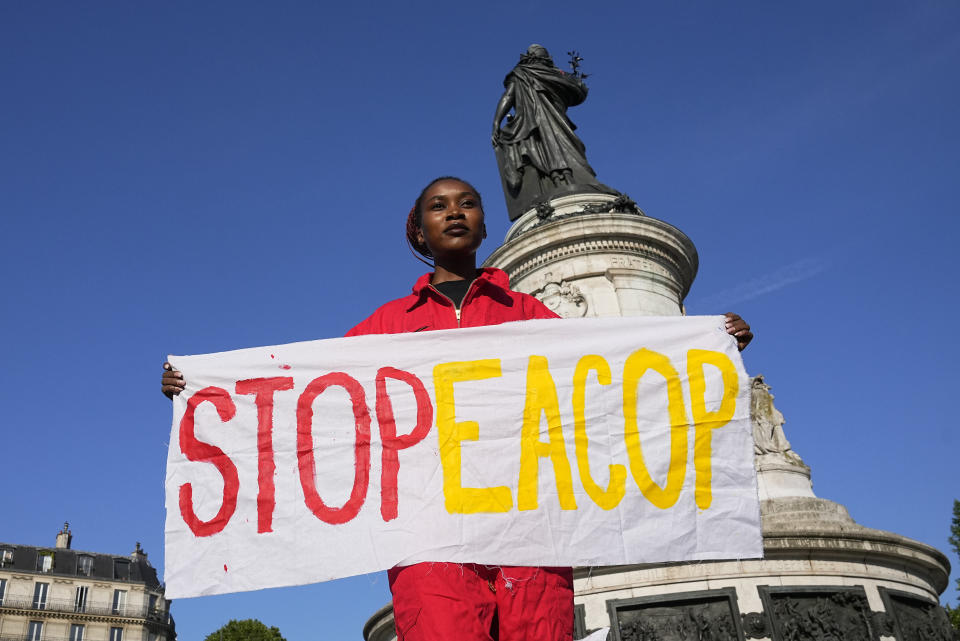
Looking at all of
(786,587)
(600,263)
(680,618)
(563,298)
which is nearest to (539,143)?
(600,263)

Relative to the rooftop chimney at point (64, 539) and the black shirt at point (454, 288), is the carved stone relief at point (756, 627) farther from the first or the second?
the rooftop chimney at point (64, 539)

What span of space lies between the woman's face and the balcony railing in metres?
51.3

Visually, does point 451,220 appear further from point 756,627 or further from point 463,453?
point 756,627

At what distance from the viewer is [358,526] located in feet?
13.0

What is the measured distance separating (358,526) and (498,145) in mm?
16163

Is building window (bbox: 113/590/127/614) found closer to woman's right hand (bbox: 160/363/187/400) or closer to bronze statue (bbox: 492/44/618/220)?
bronze statue (bbox: 492/44/618/220)

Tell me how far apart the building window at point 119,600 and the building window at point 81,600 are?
160 cm

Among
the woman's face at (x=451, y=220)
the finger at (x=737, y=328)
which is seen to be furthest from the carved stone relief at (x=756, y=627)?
the woman's face at (x=451, y=220)

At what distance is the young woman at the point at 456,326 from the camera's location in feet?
11.3

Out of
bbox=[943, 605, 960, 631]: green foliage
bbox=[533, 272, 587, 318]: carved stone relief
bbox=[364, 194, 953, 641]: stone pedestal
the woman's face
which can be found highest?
bbox=[533, 272, 587, 318]: carved stone relief

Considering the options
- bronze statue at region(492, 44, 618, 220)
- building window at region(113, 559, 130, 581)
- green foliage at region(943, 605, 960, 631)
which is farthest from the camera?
building window at region(113, 559, 130, 581)

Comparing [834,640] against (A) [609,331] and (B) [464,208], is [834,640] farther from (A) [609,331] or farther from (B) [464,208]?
(B) [464,208]

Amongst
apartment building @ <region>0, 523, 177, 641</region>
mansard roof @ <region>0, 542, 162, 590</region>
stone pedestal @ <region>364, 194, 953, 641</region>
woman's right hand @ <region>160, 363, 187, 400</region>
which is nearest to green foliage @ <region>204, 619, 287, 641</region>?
apartment building @ <region>0, 523, 177, 641</region>

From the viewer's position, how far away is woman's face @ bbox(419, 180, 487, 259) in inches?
179
